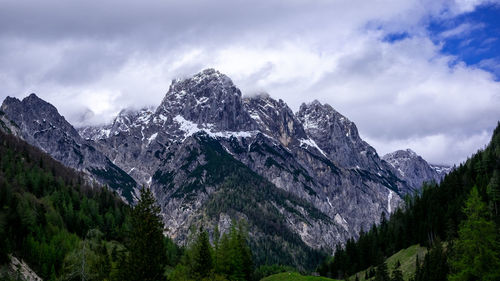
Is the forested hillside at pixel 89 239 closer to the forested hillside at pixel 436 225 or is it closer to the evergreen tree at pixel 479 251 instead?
the forested hillside at pixel 436 225

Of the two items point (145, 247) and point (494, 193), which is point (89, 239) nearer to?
point (145, 247)

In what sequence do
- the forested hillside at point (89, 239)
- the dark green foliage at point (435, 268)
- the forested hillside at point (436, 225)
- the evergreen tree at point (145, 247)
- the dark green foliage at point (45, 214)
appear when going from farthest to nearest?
the dark green foliage at point (45, 214) → the forested hillside at point (436, 225) → the dark green foliage at point (435, 268) → the forested hillside at point (89, 239) → the evergreen tree at point (145, 247)

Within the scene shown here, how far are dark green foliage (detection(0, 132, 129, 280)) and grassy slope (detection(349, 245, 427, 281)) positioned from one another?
64.3m

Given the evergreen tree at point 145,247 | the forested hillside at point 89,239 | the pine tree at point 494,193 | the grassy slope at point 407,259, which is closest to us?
the evergreen tree at point 145,247

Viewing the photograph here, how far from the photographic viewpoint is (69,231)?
142125 millimetres

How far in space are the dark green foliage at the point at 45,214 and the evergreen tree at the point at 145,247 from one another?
109 ft

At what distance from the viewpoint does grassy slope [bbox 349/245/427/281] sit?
342 ft

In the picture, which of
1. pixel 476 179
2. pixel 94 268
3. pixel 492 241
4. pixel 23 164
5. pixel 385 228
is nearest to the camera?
pixel 492 241

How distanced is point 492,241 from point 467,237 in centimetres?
280

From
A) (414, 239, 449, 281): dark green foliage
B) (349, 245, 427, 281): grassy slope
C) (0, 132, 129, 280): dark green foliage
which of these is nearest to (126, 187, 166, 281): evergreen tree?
(0, 132, 129, 280): dark green foliage

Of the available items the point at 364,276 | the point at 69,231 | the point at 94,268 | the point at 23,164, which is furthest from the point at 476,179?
the point at 23,164

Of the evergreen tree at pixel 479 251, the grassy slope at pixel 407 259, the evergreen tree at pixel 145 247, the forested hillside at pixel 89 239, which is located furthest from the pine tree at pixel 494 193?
the evergreen tree at pixel 145 247

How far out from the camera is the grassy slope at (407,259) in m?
104

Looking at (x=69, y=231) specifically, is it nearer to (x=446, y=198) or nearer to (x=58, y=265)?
(x=58, y=265)
